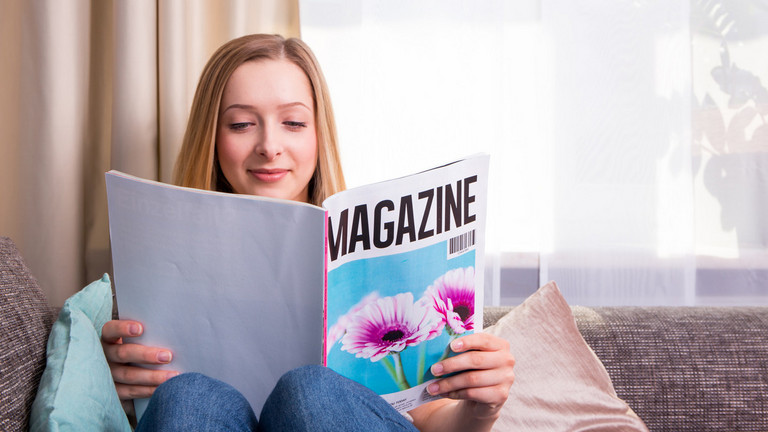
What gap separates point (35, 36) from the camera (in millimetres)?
1415

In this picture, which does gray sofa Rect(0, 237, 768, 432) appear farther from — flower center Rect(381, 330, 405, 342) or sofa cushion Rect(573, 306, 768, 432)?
flower center Rect(381, 330, 405, 342)

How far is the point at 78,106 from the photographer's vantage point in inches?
56.8

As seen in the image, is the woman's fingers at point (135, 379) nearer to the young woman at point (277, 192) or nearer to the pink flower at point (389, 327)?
the young woman at point (277, 192)

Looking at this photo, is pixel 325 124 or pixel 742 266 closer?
pixel 325 124

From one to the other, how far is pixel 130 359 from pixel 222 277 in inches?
7.4

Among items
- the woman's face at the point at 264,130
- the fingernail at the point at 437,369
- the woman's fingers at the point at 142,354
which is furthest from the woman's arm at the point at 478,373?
A: the woman's face at the point at 264,130

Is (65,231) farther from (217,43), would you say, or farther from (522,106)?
(522,106)

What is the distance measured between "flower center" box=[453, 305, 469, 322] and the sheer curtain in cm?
70

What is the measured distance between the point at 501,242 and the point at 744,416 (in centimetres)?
62

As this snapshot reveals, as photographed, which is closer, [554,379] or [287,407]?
[287,407]

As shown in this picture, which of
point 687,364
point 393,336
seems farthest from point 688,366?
→ point 393,336

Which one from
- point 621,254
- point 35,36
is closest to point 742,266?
point 621,254

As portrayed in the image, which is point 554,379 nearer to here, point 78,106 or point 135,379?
point 135,379

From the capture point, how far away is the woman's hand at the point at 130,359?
82cm
